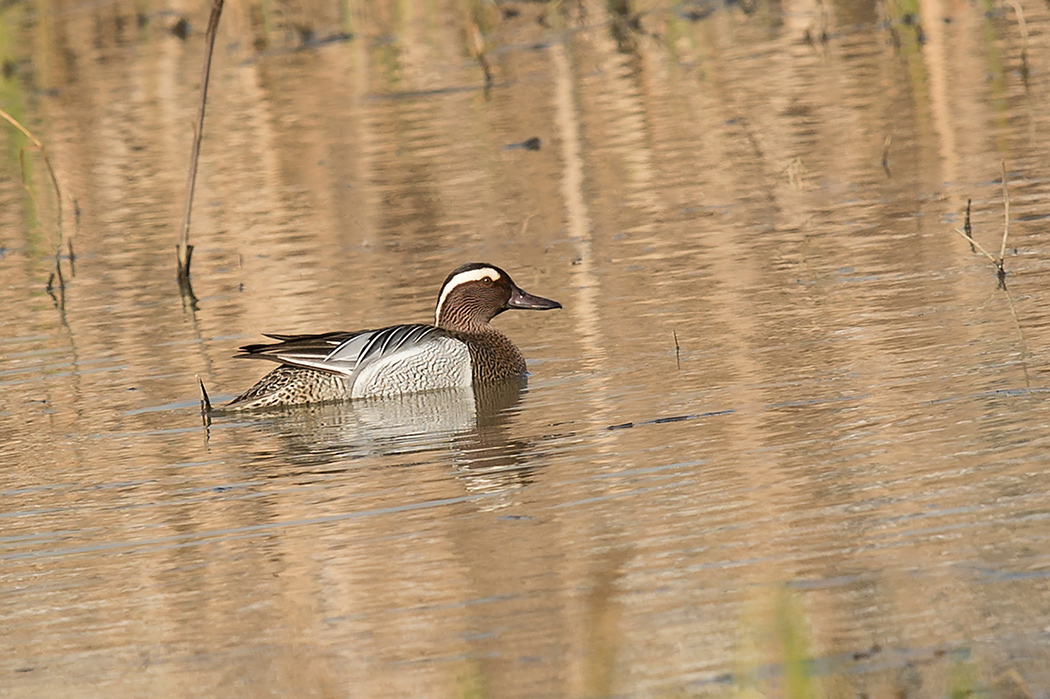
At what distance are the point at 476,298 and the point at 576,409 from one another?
73.0 inches

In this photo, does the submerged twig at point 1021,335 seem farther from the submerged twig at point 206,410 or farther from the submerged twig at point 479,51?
the submerged twig at point 479,51

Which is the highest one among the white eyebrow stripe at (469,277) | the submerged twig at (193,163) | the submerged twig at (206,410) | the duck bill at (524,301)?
the submerged twig at (193,163)

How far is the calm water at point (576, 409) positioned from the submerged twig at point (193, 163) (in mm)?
205

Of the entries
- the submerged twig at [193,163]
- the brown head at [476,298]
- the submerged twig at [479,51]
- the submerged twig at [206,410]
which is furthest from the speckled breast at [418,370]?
the submerged twig at [479,51]

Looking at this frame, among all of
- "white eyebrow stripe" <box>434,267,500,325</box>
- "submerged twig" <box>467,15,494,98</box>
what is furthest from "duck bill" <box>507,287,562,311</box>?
"submerged twig" <box>467,15,494,98</box>

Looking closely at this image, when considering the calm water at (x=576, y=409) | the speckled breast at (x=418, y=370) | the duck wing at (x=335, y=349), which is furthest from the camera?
the speckled breast at (x=418, y=370)

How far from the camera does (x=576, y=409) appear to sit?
7398 millimetres

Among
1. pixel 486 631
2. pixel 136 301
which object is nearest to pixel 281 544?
pixel 486 631

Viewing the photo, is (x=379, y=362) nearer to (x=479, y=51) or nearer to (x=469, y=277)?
(x=469, y=277)

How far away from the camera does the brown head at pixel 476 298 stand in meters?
9.05

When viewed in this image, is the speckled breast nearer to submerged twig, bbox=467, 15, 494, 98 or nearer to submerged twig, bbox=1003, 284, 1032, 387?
submerged twig, bbox=1003, 284, 1032, 387

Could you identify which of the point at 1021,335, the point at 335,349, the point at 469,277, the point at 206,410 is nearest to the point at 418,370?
the point at 335,349

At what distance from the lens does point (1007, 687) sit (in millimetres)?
3775

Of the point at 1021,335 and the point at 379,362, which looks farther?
the point at 379,362
